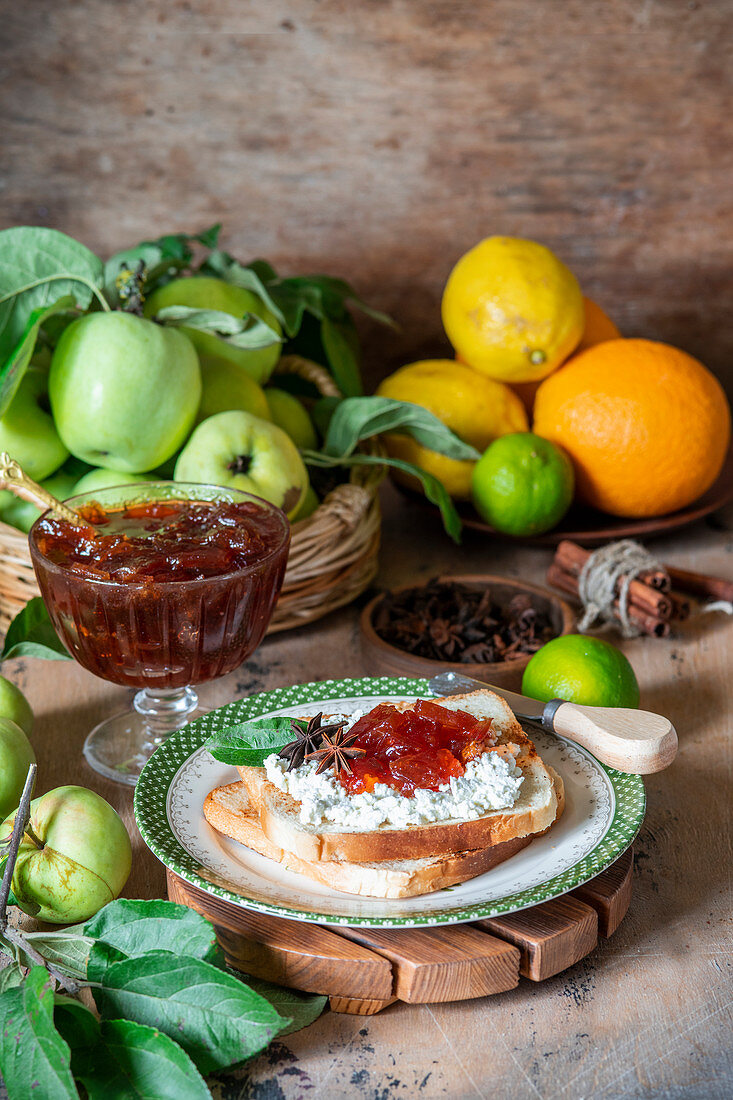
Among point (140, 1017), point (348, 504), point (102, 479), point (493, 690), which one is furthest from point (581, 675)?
point (102, 479)

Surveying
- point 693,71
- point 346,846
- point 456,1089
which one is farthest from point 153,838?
point 693,71

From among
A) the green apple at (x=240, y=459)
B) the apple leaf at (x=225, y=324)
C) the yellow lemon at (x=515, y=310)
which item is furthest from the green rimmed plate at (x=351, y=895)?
the yellow lemon at (x=515, y=310)

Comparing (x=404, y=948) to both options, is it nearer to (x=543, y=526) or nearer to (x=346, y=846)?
(x=346, y=846)

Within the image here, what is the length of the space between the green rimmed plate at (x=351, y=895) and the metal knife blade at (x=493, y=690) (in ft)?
0.08

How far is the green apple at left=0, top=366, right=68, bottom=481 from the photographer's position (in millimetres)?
1229

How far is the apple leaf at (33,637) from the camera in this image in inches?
42.0

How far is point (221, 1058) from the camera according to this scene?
62 centimetres

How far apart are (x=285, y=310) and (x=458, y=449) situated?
35cm

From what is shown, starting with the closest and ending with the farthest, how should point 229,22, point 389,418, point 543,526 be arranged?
1. point 389,418
2. point 543,526
3. point 229,22

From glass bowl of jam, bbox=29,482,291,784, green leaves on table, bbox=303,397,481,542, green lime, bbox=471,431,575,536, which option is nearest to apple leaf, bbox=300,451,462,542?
green leaves on table, bbox=303,397,481,542

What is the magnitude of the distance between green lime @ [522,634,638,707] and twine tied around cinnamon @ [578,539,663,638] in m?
0.26

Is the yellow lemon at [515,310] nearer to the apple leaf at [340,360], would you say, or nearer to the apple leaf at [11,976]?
the apple leaf at [340,360]

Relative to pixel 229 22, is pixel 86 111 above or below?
below

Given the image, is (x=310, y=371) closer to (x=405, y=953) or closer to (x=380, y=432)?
(x=380, y=432)
